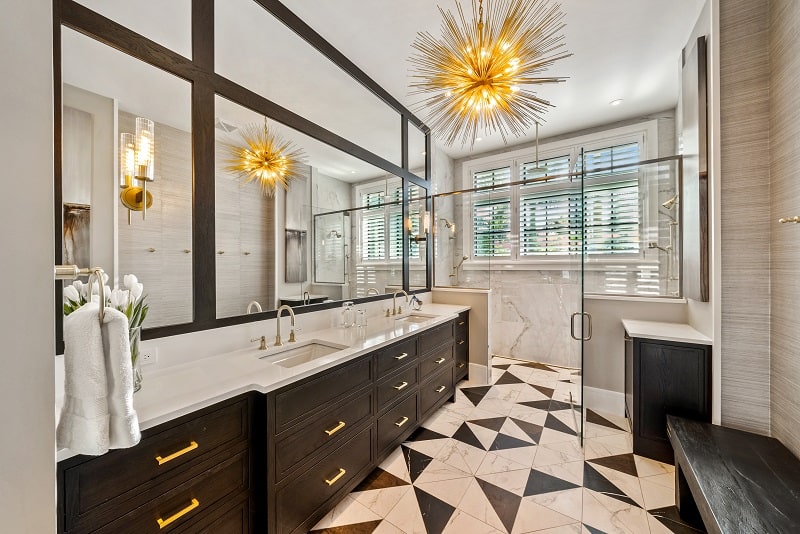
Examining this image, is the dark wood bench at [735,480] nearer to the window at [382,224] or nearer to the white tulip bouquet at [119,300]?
the white tulip bouquet at [119,300]

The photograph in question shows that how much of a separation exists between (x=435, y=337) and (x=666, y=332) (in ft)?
5.39

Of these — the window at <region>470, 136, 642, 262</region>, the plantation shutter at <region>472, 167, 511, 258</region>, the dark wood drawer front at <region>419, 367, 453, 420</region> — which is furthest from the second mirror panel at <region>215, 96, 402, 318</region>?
the window at <region>470, 136, 642, 262</region>

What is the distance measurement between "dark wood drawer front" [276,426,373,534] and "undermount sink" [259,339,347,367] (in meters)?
0.53

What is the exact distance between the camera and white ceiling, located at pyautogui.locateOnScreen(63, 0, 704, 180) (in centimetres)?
142

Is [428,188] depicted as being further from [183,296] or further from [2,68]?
[2,68]

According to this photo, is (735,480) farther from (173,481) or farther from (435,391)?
(173,481)

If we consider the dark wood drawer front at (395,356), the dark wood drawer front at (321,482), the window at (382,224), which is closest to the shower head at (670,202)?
the window at (382,224)

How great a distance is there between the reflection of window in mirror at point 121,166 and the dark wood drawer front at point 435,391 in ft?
5.74

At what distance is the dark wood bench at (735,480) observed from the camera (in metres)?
1.13

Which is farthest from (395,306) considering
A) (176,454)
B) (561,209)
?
(561,209)

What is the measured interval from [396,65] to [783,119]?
2577 millimetres

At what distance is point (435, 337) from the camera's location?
260cm

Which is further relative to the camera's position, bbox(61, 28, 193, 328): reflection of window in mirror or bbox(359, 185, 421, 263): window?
bbox(359, 185, 421, 263): window

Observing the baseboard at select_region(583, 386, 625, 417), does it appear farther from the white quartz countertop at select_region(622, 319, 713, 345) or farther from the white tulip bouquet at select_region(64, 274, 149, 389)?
the white tulip bouquet at select_region(64, 274, 149, 389)
